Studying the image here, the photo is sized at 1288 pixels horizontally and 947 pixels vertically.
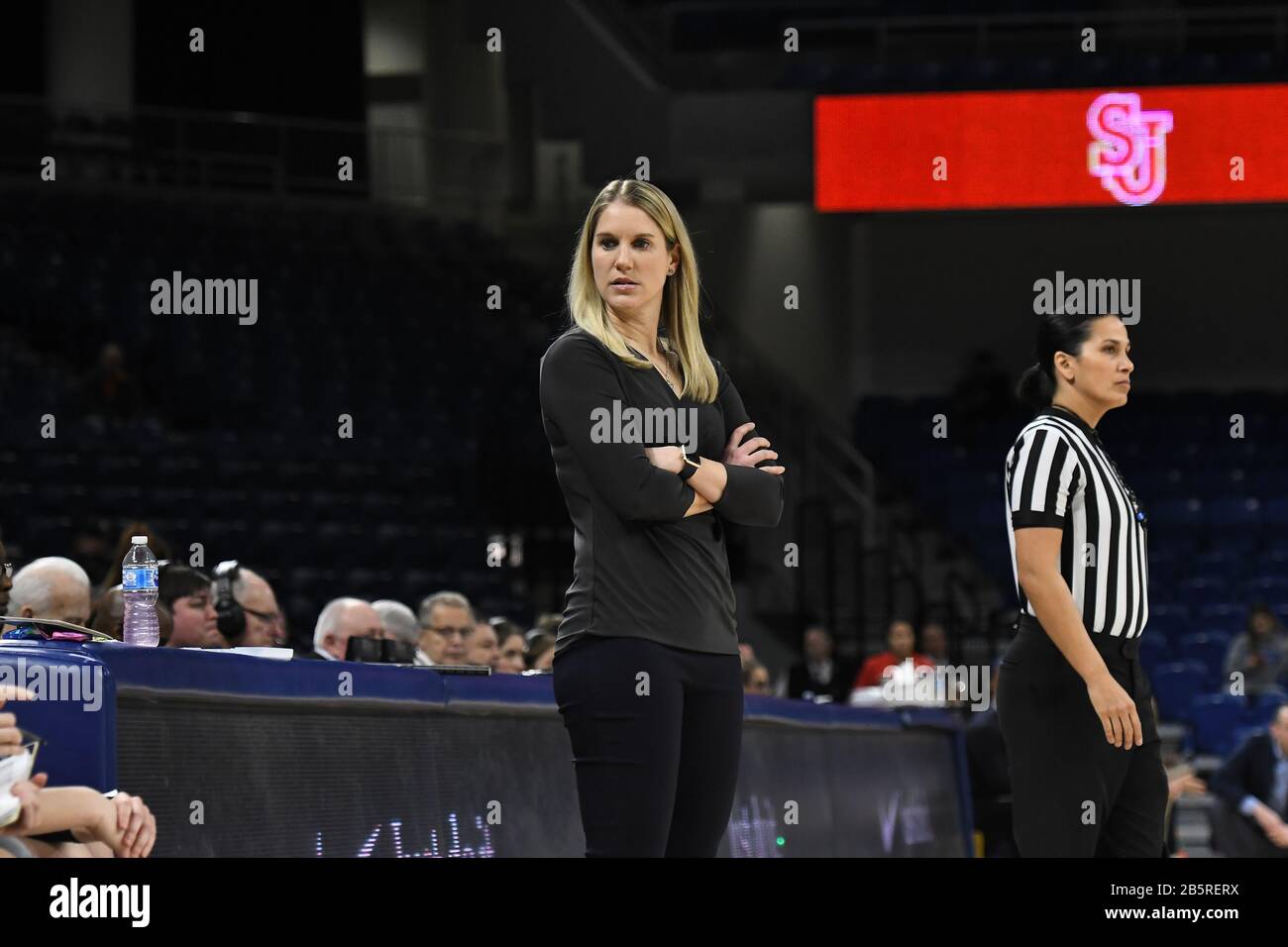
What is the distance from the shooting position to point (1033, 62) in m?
12.6

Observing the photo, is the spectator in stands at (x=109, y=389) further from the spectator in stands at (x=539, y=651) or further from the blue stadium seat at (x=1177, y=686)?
the blue stadium seat at (x=1177, y=686)

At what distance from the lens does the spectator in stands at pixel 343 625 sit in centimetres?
550

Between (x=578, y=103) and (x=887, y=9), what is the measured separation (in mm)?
2674

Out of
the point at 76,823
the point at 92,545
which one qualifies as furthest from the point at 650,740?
the point at 92,545

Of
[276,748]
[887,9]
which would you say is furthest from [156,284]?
[276,748]

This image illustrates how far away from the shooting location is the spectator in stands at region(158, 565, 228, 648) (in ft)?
15.2

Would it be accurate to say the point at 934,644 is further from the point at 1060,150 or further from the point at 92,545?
the point at 92,545

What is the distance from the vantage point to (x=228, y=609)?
201 inches

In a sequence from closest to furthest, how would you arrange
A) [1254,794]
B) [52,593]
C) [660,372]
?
1. [660,372]
2. [52,593]
3. [1254,794]

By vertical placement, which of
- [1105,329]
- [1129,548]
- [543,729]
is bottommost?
[543,729]

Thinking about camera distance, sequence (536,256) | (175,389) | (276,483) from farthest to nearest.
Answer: (536,256) < (175,389) < (276,483)

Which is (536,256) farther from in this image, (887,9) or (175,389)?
(175,389)

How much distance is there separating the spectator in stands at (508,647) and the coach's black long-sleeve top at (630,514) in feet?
13.3

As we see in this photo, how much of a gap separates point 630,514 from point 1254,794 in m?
6.37
